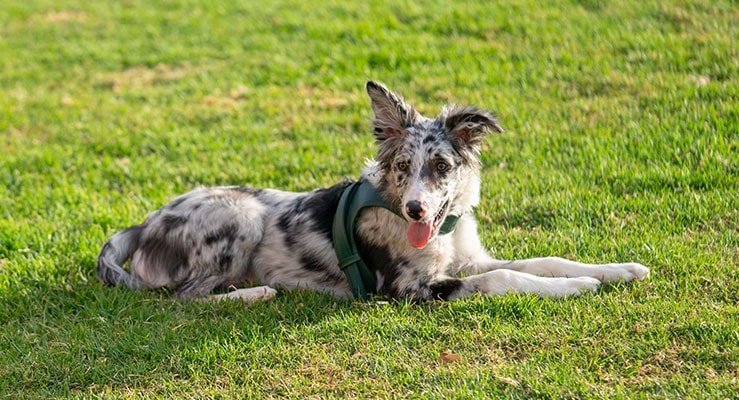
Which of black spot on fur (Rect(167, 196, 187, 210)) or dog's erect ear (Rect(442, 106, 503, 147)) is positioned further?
black spot on fur (Rect(167, 196, 187, 210))

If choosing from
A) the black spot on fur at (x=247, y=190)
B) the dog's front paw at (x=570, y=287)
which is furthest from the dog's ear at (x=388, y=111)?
the dog's front paw at (x=570, y=287)

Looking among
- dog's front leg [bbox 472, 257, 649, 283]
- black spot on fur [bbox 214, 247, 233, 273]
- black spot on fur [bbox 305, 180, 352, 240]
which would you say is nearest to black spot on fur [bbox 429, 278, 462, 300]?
dog's front leg [bbox 472, 257, 649, 283]

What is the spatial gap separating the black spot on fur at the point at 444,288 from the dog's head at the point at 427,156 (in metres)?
0.34

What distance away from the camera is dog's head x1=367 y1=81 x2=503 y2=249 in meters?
5.72

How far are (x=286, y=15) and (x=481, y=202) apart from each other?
7.20 metres

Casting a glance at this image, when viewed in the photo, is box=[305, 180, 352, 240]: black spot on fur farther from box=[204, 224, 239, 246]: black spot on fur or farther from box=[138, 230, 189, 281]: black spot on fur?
box=[138, 230, 189, 281]: black spot on fur

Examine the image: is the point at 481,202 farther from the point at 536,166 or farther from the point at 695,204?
the point at 695,204

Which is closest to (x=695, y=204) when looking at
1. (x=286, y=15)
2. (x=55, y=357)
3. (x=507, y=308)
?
Result: (x=507, y=308)

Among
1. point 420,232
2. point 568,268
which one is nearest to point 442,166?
point 420,232

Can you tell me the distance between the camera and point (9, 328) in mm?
6055

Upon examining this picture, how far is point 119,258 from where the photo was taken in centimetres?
674

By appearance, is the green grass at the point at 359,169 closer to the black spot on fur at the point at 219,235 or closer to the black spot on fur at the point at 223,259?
the black spot on fur at the point at 223,259

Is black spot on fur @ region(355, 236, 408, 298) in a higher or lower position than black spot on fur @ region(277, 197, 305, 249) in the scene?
lower

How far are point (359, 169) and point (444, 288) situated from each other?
117 inches
